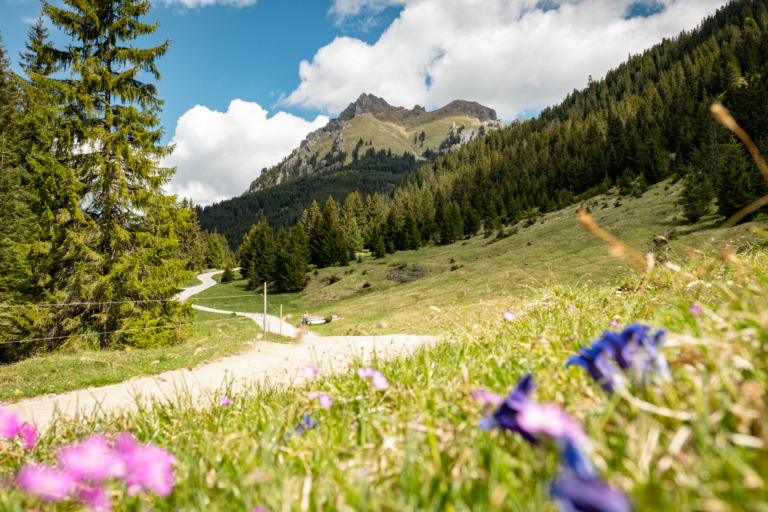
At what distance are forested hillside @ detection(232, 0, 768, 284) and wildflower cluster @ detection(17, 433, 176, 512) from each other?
3440cm

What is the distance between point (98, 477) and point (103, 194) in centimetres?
2024

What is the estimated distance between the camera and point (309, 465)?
142cm

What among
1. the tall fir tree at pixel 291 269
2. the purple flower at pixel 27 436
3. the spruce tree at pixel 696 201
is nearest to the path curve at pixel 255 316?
the tall fir tree at pixel 291 269

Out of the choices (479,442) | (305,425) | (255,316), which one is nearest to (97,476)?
(305,425)

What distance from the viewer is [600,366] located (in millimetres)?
1084

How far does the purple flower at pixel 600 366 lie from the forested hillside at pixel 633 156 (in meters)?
33.3

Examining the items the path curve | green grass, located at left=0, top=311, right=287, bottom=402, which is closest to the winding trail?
green grass, located at left=0, top=311, right=287, bottom=402

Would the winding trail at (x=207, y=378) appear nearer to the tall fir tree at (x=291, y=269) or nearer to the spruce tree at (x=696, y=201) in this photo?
the spruce tree at (x=696, y=201)

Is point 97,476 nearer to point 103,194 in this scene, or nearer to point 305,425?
point 305,425

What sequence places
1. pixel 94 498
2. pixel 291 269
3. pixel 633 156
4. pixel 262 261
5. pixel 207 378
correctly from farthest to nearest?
pixel 633 156
pixel 262 261
pixel 291 269
pixel 207 378
pixel 94 498

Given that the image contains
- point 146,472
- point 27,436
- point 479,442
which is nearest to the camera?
point 146,472

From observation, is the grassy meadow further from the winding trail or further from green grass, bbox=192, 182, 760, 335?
the winding trail

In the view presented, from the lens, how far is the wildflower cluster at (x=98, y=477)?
1108 millimetres

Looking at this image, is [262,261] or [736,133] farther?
[262,261]
